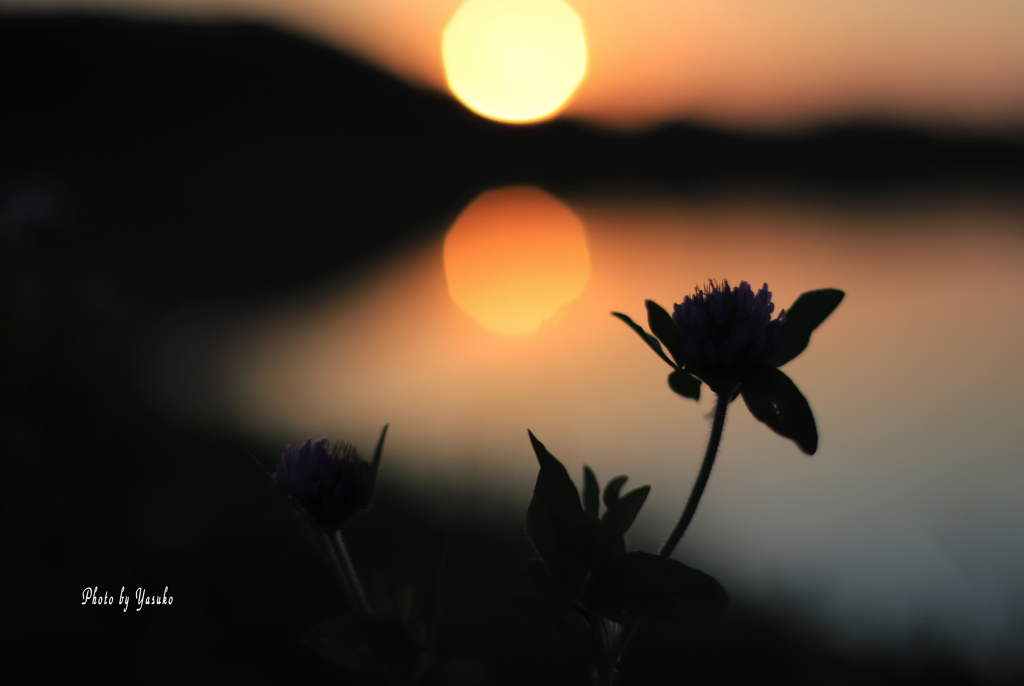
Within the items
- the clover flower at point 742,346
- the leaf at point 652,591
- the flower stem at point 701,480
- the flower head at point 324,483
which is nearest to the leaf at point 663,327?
the clover flower at point 742,346

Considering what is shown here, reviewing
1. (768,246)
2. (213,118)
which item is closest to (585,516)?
(768,246)

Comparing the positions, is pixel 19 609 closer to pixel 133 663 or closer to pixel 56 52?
pixel 133 663

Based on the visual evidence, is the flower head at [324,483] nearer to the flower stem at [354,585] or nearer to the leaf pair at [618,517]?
the flower stem at [354,585]

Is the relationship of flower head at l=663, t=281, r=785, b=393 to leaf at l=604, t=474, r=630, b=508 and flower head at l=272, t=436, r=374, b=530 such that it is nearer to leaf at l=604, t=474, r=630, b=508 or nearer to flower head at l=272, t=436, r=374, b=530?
leaf at l=604, t=474, r=630, b=508

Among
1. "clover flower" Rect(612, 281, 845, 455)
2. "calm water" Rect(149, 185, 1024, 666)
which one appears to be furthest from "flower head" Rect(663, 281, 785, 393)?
"calm water" Rect(149, 185, 1024, 666)

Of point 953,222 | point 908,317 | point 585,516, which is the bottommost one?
point 585,516

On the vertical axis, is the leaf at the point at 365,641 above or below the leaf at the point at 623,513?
below
